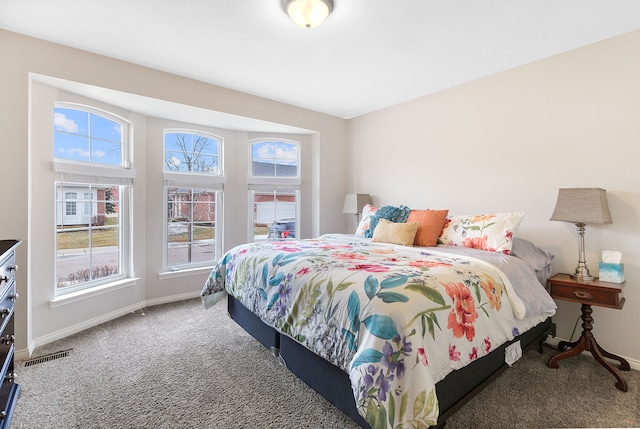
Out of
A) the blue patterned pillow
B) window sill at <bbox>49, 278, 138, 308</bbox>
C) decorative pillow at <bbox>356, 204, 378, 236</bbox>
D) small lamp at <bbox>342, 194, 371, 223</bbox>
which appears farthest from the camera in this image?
small lamp at <bbox>342, 194, 371, 223</bbox>

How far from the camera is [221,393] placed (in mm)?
1880

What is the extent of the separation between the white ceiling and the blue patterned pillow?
1355mm

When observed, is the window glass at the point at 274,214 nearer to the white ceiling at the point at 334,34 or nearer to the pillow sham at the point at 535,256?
the white ceiling at the point at 334,34

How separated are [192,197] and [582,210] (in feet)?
12.7

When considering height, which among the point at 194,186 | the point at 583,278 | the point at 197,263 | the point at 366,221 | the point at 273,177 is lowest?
the point at 197,263

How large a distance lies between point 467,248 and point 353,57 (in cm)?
193

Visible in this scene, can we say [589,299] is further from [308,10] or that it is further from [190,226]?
[190,226]

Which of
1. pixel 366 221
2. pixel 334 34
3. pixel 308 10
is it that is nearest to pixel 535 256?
pixel 366 221

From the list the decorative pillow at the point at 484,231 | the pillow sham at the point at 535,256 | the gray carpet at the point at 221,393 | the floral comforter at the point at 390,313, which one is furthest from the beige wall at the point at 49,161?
the pillow sham at the point at 535,256

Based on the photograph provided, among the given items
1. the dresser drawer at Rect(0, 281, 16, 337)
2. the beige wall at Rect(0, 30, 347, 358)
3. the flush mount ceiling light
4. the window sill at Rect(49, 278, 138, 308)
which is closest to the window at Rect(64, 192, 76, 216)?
the beige wall at Rect(0, 30, 347, 358)

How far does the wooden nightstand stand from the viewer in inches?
78.4

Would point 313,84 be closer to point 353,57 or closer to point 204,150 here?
point 353,57

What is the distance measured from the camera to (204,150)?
3.91 meters

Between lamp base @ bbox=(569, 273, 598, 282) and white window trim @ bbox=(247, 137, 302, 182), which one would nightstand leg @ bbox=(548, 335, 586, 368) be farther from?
white window trim @ bbox=(247, 137, 302, 182)
